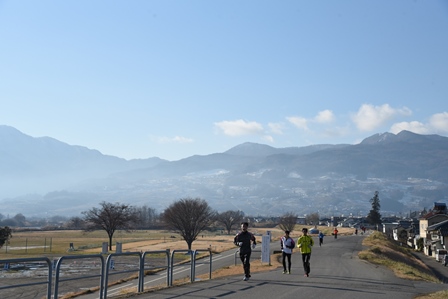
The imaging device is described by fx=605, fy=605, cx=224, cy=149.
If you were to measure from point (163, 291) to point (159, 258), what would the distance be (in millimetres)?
8714

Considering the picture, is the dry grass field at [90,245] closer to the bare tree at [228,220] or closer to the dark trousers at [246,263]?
the bare tree at [228,220]

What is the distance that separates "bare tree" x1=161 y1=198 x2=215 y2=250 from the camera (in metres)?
69.5

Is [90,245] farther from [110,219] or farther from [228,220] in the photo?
[228,220]

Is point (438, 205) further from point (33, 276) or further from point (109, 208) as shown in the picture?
point (33, 276)

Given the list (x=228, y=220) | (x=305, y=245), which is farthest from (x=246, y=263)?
(x=228, y=220)

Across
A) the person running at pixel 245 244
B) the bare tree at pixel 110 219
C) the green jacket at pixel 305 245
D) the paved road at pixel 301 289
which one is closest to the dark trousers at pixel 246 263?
the person running at pixel 245 244

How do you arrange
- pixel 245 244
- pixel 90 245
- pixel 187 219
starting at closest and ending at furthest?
pixel 245 244 < pixel 187 219 < pixel 90 245

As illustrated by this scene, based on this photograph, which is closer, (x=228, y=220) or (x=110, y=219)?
(x=110, y=219)

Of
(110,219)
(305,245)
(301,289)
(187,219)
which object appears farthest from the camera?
(110,219)

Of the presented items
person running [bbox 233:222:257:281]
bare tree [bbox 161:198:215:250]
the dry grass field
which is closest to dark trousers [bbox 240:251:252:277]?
person running [bbox 233:222:257:281]

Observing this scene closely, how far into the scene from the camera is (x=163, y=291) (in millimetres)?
15578

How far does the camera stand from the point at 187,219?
7000cm

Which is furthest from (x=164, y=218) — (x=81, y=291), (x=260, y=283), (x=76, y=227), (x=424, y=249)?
(x=76, y=227)

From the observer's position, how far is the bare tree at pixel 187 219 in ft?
228
